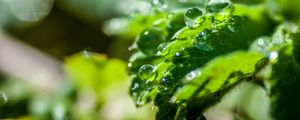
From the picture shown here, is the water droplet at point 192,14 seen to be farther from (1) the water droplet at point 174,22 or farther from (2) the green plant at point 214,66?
(1) the water droplet at point 174,22

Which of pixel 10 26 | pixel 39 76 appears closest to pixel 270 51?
pixel 39 76

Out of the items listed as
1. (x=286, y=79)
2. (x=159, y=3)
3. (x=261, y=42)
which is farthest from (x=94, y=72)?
(x=286, y=79)

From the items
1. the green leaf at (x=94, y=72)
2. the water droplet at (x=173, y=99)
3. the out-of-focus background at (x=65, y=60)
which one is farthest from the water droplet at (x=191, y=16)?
the green leaf at (x=94, y=72)

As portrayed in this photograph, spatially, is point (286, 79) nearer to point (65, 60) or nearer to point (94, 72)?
point (94, 72)

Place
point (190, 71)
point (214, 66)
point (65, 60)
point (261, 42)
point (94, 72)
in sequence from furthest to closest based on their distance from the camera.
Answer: point (65, 60) < point (94, 72) < point (261, 42) < point (190, 71) < point (214, 66)

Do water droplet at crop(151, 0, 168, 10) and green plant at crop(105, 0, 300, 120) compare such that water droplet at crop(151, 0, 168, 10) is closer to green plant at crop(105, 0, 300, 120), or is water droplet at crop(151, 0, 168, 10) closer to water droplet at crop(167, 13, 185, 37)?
water droplet at crop(167, 13, 185, 37)

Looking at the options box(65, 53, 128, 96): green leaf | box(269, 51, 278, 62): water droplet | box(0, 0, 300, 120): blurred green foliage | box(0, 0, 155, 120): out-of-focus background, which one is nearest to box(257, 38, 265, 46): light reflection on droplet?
box(0, 0, 300, 120): blurred green foliage
